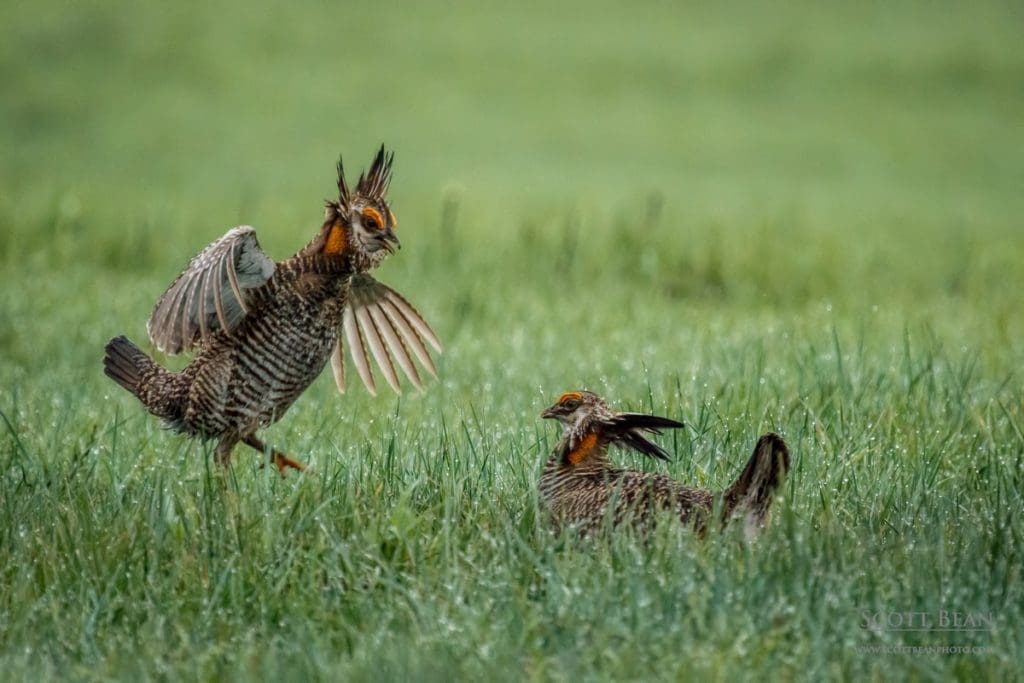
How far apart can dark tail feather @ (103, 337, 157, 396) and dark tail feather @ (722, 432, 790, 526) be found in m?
2.69

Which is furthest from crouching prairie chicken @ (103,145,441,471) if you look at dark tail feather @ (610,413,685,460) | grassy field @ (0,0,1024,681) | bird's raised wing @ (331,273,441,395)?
dark tail feather @ (610,413,685,460)

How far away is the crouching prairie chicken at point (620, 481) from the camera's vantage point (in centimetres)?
433

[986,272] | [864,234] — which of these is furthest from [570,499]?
[864,234]

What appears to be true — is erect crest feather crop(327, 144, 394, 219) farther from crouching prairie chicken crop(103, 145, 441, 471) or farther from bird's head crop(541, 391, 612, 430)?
bird's head crop(541, 391, 612, 430)

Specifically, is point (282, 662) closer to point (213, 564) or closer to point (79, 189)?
point (213, 564)

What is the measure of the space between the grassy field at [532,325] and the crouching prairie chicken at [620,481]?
152 millimetres

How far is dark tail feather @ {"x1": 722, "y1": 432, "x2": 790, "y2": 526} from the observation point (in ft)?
13.8

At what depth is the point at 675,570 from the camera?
404 cm

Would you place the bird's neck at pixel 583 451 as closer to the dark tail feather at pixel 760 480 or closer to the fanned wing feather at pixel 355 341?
the dark tail feather at pixel 760 480

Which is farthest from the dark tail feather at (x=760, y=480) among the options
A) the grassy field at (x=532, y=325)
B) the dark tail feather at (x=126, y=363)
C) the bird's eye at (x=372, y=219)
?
the dark tail feather at (x=126, y=363)

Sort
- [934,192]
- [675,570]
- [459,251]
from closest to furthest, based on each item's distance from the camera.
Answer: [675,570] < [459,251] < [934,192]

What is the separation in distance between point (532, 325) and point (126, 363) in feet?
12.7

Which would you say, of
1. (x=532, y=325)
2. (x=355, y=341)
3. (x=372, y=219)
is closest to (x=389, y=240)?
(x=372, y=219)

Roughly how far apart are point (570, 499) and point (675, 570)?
0.80 m
